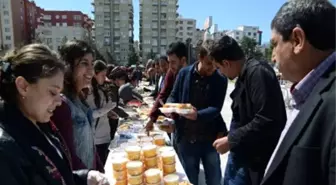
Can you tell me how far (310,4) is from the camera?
952 millimetres

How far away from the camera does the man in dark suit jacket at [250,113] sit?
5.27 feet

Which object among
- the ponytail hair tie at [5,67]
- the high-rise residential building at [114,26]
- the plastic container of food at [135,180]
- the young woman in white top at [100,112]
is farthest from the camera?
the high-rise residential building at [114,26]

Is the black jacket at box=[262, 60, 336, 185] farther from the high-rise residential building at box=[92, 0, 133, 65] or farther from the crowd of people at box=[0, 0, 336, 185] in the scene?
the high-rise residential building at box=[92, 0, 133, 65]

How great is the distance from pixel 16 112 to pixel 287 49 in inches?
42.8

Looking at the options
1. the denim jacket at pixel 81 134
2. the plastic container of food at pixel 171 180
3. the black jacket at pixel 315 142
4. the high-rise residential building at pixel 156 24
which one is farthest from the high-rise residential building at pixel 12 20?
the black jacket at pixel 315 142

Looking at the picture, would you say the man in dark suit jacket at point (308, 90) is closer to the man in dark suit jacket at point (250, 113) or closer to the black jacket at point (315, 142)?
the black jacket at point (315, 142)

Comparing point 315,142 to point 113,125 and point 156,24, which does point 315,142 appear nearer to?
point 113,125

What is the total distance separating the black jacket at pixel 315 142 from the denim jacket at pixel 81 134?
132cm

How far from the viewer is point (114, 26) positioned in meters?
65.6

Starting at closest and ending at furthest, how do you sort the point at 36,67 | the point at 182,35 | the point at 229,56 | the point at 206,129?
the point at 36,67, the point at 229,56, the point at 206,129, the point at 182,35

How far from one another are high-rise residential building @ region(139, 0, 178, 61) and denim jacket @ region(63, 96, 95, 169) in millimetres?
65915

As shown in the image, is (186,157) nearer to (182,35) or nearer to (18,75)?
(18,75)

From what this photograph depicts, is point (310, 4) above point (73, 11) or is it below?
below

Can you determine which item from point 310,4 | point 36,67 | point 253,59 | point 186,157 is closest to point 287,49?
point 310,4
